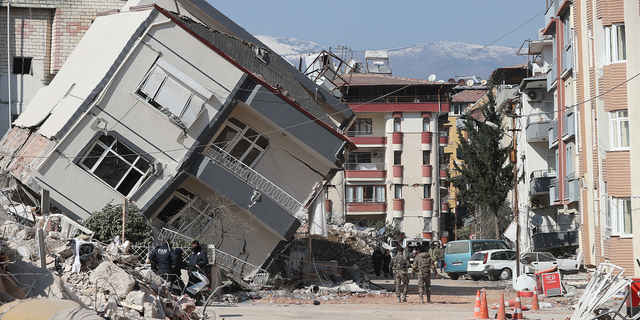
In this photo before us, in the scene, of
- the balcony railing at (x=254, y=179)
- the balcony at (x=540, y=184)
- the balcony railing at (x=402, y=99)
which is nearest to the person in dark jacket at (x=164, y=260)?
the balcony railing at (x=254, y=179)

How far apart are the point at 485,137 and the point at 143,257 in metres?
33.1

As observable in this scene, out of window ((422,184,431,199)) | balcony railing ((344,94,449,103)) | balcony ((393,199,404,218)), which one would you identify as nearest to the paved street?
Answer: balcony ((393,199,404,218))

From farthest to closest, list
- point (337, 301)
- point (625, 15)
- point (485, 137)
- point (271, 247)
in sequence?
point (485, 137), point (271, 247), point (625, 15), point (337, 301)

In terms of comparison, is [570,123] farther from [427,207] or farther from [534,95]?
[427,207]

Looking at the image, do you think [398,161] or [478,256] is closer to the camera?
[478,256]

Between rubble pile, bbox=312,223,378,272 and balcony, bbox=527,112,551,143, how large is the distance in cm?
1215

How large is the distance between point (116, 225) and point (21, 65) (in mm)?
14960

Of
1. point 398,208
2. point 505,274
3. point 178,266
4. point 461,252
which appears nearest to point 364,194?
point 398,208

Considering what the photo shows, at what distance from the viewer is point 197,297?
702 inches

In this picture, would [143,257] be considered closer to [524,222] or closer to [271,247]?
[271,247]

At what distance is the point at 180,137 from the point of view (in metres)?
22.4

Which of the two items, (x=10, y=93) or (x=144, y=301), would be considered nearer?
(x=144, y=301)

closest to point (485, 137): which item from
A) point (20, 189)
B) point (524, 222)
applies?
point (524, 222)

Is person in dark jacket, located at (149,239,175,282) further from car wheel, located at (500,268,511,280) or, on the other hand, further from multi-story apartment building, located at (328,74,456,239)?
multi-story apartment building, located at (328,74,456,239)
